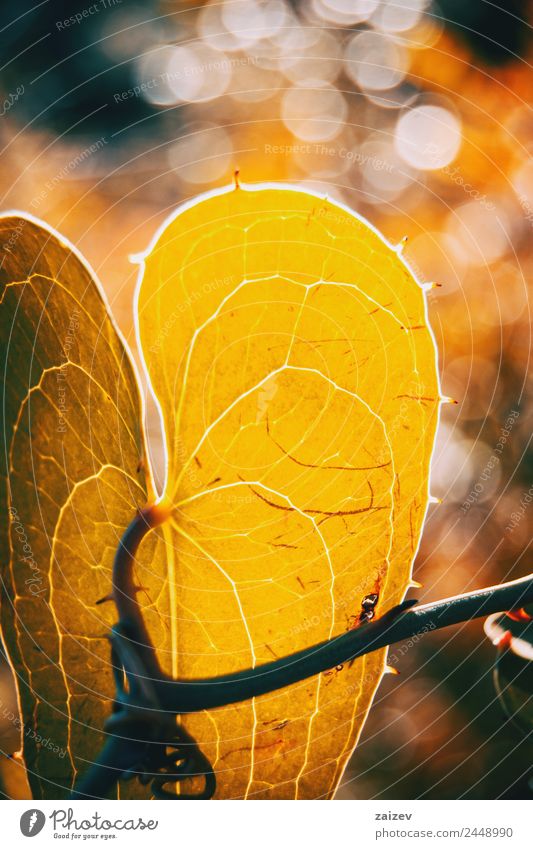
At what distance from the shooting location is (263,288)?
0.86 ft

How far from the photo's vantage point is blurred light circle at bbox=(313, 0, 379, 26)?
423mm

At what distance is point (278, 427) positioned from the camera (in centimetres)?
27

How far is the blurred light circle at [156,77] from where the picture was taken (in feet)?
1.45

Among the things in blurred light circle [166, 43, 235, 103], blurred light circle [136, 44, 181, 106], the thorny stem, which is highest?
blurred light circle [136, 44, 181, 106]

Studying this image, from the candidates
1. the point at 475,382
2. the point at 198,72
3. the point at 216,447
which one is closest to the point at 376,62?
the point at 198,72

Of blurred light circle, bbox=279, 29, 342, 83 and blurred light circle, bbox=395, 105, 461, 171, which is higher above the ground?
blurred light circle, bbox=279, 29, 342, 83

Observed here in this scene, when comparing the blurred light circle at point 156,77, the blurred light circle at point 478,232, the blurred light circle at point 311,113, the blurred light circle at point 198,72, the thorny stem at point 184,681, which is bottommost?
the thorny stem at point 184,681

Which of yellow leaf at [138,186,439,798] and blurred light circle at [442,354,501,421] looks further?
blurred light circle at [442,354,501,421]

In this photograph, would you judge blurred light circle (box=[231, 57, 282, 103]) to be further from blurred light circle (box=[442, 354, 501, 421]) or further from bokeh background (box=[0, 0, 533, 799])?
blurred light circle (box=[442, 354, 501, 421])

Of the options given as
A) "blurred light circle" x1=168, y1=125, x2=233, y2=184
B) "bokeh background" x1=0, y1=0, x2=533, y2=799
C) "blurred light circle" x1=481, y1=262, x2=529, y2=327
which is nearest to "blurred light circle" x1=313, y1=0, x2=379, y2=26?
"bokeh background" x1=0, y1=0, x2=533, y2=799

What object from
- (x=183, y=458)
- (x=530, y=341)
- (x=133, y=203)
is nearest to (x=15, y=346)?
(x=183, y=458)

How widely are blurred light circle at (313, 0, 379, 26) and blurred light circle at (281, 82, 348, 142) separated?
5cm

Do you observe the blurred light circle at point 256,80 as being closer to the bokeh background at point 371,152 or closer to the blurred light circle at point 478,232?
the bokeh background at point 371,152

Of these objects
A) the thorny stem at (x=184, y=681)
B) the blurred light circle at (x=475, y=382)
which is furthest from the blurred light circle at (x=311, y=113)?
the thorny stem at (x=184, y=681)
